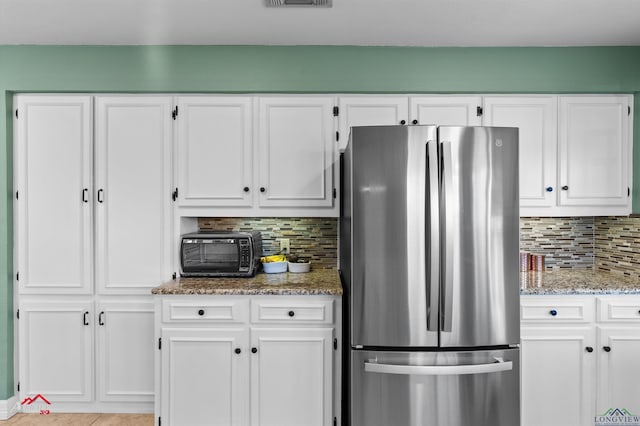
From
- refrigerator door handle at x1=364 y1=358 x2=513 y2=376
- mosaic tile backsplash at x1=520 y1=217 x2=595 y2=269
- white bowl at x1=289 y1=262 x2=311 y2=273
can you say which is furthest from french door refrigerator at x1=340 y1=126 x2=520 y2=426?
mosaic tile backsplash at x1=520 y1=217 x2=595 y2=269

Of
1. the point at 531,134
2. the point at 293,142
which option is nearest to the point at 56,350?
the point at 293,142

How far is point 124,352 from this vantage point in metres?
2.67

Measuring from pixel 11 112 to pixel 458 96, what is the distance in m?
3.11

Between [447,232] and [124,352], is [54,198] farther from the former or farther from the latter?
[447,232]

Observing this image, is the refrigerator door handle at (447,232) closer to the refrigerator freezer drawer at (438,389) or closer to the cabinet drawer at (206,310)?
the refrigerator freezer drawer at (438,389)

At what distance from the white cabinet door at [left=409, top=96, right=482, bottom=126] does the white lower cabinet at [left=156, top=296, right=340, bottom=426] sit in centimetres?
141

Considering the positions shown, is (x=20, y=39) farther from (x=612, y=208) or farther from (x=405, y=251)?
(x=612, y=208)

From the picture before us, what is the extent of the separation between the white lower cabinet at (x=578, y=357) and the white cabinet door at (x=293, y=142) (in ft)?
5.10

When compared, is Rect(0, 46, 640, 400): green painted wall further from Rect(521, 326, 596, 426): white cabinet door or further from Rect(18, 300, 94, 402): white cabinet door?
Rect(521, 326, 596, 426): white cabinet door

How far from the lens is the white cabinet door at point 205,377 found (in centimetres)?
227

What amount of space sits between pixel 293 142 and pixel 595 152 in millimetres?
2084

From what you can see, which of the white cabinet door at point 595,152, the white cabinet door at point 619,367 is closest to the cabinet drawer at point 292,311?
the white cabinet door at point 619,367

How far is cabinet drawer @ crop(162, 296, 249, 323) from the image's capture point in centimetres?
229

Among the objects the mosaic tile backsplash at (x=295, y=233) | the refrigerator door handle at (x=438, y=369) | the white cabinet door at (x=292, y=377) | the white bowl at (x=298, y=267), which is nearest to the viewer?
the refrigerator door handle at (x=438, y=369)
